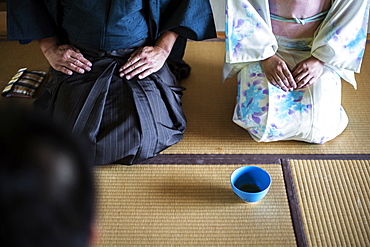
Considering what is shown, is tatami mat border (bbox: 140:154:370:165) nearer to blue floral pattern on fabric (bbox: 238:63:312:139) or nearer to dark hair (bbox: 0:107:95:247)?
blue floral pattern on fabric (bbox: 238:63:312:139)

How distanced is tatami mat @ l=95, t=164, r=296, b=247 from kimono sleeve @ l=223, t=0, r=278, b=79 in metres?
0.61

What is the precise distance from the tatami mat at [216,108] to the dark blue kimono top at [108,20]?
44 cm

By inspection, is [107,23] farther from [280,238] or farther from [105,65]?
[280,238]

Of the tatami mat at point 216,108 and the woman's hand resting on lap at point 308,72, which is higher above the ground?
the woman's hand resting on lap at point 308,72

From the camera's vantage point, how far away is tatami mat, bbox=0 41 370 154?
216cm

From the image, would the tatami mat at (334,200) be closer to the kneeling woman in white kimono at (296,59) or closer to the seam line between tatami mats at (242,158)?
the seam line between tatami mats at (242,158)

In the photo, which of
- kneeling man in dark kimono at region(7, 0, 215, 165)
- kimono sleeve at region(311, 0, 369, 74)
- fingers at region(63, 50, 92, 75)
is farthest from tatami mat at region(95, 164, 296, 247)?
kimono sleeve at region(311, 0, 369, 74)

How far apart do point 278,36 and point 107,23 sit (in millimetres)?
938

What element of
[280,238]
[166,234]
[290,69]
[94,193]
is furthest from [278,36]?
[94,193]

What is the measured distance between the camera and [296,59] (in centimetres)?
219

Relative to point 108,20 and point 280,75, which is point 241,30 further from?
point 108,20

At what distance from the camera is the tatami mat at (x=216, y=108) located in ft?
7.07

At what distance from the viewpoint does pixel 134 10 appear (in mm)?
1971

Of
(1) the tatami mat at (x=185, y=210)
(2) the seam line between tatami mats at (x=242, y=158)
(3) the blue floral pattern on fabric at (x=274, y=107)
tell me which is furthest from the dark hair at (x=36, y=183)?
(3) the blue floral pattern on fabric at (x=274, y=107)
